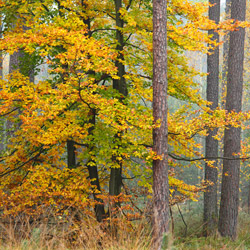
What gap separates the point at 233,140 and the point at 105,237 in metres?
5.39

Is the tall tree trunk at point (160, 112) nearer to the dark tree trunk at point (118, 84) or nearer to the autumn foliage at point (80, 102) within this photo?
the autumn foliage at point (80, 102)

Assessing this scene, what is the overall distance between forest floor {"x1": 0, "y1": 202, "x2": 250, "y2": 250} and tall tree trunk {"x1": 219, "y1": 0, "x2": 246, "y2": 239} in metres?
0.57

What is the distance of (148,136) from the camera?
25.2ft

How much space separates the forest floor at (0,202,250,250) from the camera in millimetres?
4207

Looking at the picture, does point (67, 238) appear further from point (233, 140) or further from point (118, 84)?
point (233, 140)

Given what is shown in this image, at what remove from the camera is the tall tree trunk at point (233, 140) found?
899 cm

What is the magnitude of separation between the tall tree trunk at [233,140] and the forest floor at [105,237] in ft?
1.87

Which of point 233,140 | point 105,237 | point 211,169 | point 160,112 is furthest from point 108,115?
point 211,169

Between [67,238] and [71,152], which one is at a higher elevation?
[71,152]

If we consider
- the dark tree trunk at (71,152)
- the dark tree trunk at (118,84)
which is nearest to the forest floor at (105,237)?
the dark tree trunk at (118,84)

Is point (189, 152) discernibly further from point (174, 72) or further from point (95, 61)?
point (95, 61)

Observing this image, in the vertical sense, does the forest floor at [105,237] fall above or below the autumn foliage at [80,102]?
below

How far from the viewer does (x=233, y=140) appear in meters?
9.01

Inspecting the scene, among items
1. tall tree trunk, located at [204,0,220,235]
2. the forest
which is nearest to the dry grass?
the forest
